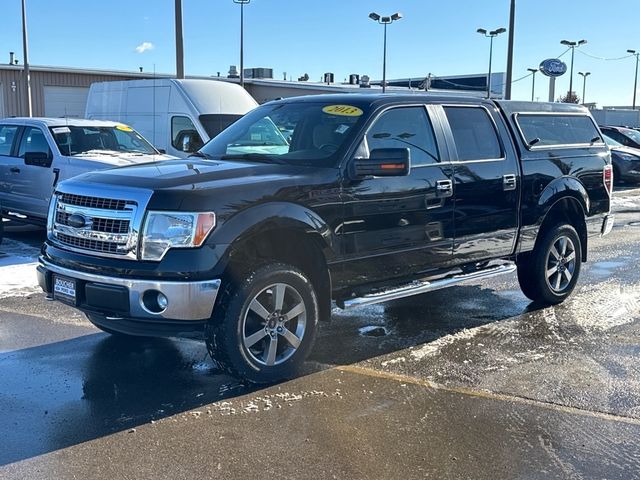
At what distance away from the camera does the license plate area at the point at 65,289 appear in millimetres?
4668

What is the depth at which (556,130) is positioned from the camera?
713cm

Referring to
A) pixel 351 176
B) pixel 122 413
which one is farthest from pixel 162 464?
pixel 351 176

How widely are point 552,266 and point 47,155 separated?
7138mm

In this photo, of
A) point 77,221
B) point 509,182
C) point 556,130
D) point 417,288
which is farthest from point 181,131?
point 77,221

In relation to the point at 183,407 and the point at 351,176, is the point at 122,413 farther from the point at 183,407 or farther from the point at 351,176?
the point at 351,176

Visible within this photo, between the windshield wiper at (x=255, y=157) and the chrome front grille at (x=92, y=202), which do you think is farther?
the windshield wiper at (x=255, y=157)

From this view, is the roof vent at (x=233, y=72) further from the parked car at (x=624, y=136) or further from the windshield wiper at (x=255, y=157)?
the windshield wiper at (x=255, y=157)

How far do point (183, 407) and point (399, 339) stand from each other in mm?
2158

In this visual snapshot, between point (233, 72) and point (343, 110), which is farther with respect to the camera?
point (233, 72)

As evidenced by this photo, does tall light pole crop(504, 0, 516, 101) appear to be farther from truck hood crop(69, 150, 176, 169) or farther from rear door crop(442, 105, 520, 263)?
rear door crop(442, 105, 520, 263)

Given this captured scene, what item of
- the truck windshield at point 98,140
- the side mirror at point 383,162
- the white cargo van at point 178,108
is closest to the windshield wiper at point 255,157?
the side mirror at point 383,162

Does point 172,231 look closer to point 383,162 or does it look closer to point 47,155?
point 383,162

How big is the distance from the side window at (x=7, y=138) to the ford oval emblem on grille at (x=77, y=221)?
699 centimetres

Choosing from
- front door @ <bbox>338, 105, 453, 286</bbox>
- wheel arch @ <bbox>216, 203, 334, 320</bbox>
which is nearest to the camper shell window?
front door @ <bbox>338, 105, 453, 286</bbox>
